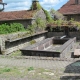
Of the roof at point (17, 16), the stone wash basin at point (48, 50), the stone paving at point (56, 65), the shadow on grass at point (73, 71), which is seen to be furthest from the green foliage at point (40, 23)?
the shadow on grass at point (73, 71)

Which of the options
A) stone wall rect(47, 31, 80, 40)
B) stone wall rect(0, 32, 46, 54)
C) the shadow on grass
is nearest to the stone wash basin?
stone wall rect(0, 32, 46, 54)

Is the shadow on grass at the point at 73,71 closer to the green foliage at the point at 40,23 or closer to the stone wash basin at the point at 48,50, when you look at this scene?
the stone wash basin at the point at 48,50

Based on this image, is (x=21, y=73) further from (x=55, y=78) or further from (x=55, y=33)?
(x=55, y=33)

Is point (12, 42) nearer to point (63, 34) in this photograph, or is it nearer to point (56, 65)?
point (56, 65)

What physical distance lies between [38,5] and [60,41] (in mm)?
7662

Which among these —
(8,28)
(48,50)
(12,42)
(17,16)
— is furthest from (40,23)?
(48,50)

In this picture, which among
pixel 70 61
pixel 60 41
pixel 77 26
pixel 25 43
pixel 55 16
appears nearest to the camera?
pixel 70 61

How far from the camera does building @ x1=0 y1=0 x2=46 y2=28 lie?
915 inches

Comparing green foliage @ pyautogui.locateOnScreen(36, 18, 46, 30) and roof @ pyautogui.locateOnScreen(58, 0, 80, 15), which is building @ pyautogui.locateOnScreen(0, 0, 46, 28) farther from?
roof @ pyautogui.locateOnScreen(58, 0, 80, 15)

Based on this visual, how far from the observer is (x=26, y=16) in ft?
76.7

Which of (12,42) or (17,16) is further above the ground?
(17,16)

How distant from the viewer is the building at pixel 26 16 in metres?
23.2

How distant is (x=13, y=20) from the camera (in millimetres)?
24109

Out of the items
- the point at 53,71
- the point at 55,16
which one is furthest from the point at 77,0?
the point at 53,71
